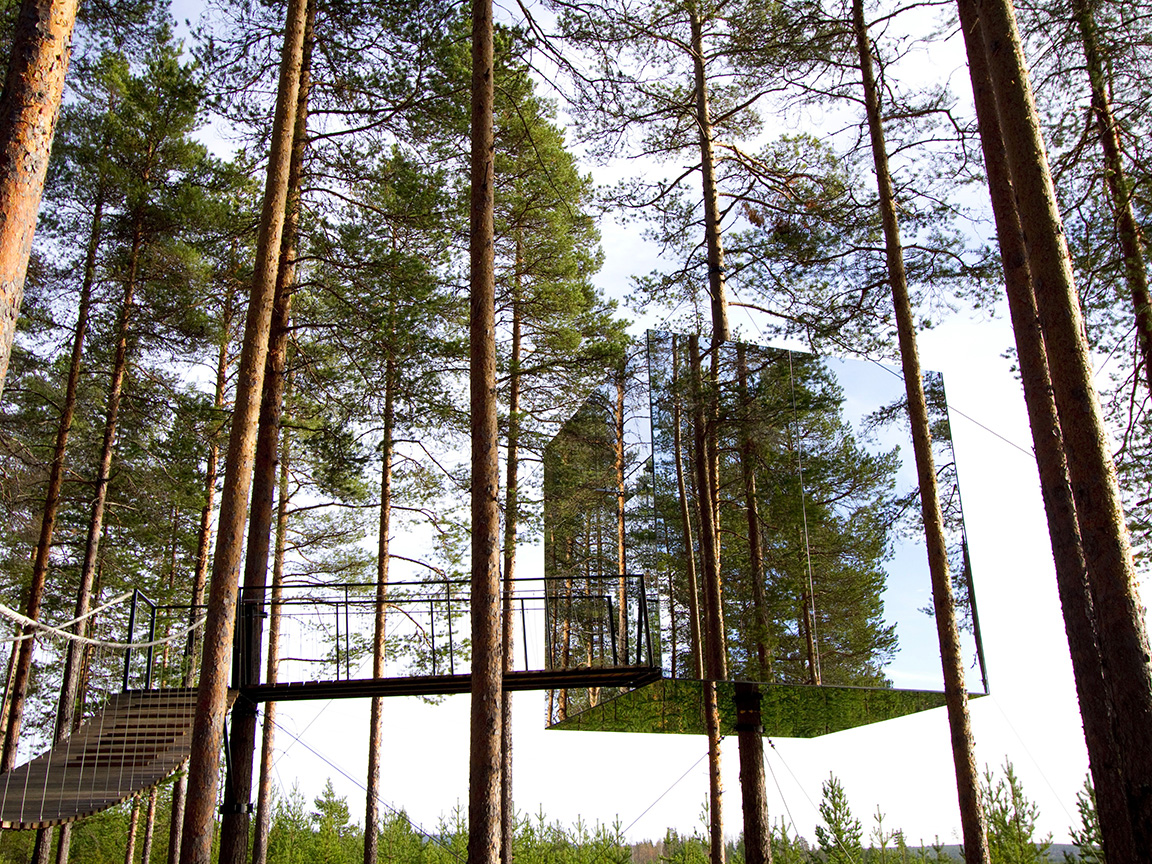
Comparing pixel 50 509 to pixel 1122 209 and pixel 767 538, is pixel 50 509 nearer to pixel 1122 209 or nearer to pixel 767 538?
pixel 767 538

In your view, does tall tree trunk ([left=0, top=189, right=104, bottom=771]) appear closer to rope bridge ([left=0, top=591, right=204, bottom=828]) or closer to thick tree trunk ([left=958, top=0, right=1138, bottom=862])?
rope bridge ([left=0, top=591, right=204, bottom=828])

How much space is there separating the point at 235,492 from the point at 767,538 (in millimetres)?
4778

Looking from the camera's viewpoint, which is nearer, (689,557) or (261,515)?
(689,557)

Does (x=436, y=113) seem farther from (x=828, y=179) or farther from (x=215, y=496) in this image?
(x=215, y=496)

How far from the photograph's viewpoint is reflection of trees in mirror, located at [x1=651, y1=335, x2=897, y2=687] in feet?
27.3

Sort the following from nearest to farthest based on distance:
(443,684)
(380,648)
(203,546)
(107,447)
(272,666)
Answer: (443,684)
(107,447)
(380,648)
(203,546)
(272,666)

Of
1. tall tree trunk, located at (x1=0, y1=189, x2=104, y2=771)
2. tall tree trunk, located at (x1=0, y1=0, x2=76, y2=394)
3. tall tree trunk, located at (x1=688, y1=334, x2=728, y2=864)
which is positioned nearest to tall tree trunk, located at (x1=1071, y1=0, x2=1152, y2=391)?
tall tree trunk, located at (x1=688, y1=334, x2=728, y2=864)

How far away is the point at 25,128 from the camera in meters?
4.17

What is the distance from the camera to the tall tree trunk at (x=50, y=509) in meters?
11.3

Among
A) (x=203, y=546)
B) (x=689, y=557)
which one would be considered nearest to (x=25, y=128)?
(x=689, y=557)

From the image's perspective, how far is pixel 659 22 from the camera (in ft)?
38.3

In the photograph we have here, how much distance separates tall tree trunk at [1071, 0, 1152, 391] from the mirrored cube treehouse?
200cm

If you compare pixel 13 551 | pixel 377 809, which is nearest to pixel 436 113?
pixel 377 809

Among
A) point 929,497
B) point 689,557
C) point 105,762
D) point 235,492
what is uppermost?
point 929,497
